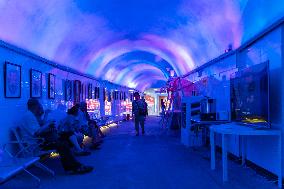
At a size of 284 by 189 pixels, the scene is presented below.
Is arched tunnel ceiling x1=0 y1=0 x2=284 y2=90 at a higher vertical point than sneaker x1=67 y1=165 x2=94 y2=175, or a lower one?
higher

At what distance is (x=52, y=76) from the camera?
34.3ft

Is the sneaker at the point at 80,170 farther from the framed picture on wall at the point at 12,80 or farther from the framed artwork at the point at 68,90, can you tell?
the framed artwork at the point at 68,90

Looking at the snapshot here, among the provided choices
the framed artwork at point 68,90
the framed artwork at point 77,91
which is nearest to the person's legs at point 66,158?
the framed artwork at point 68,90

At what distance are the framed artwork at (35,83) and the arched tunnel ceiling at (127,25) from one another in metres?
0.51

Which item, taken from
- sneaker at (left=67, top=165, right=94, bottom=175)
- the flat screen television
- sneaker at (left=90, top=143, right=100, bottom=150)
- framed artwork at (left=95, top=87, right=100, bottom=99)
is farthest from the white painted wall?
framed artwork at (left=95, top=87, right=100, bottom=99)

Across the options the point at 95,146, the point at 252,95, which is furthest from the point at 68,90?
the point at 252,95

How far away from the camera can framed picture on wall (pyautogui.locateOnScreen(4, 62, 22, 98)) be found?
714 cm

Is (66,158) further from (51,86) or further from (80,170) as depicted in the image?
(51,86)

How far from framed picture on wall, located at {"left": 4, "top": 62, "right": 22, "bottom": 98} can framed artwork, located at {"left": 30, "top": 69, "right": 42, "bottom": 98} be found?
78cm

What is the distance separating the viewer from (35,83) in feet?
29.4

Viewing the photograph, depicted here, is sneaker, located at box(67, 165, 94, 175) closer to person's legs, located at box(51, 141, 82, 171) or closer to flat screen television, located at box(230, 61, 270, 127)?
person's legs, located at box(51, 141, 82, 171)

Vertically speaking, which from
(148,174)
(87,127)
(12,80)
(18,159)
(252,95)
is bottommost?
(148,174)

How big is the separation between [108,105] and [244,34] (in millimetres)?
13791

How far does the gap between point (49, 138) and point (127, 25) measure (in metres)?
6.22
